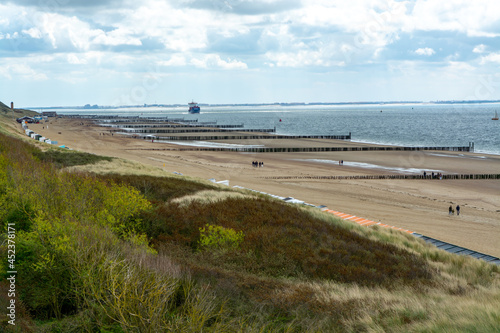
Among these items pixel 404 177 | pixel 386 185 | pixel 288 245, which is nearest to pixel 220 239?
pixel 288 245

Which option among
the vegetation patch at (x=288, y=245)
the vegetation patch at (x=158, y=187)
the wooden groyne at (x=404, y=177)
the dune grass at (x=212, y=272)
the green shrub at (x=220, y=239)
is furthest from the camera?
the wooden groyne at (x=404, y=177)

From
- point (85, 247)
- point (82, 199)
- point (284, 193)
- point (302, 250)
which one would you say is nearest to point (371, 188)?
point (284, 193)

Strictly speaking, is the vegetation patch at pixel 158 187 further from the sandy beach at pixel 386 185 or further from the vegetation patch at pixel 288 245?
the sandy beach at pixel 386 185

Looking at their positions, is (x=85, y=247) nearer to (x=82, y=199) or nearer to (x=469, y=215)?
(x=82, y=199)

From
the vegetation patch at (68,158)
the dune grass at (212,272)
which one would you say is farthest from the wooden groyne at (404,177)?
the dune grass at (212,272)

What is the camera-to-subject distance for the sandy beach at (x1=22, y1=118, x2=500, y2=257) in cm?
2623

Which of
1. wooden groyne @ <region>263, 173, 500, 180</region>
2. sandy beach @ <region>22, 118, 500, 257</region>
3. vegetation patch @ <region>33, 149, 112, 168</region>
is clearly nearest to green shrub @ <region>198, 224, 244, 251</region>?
sandy beach @ <region>22, 118, 500, 257</region>

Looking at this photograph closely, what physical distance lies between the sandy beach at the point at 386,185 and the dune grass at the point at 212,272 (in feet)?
29.1

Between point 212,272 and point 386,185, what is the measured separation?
3318 cm

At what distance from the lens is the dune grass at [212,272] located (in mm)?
7109

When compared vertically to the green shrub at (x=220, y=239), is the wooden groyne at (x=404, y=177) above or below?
below

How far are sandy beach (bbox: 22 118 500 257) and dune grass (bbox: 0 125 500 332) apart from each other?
29.1 ft

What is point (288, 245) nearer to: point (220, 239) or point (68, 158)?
point (220, 239)

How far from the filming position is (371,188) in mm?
38375
